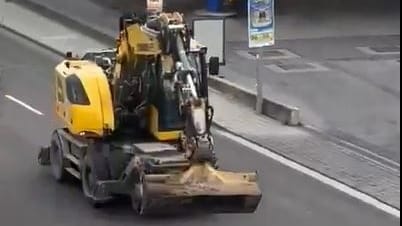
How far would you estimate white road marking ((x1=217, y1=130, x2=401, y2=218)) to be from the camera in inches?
637

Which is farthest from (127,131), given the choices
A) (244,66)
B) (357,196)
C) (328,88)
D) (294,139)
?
(244,66)

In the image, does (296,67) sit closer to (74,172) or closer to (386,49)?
(386,49)

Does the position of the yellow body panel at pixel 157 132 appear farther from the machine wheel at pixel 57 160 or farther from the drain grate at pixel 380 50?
the drain grate at pixel 380 50

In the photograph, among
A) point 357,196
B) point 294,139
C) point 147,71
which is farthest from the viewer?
point 294,139

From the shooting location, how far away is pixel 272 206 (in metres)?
16.1

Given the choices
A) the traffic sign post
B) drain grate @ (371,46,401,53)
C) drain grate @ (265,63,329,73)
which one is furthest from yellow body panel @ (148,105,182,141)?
drain grate @ (371,46,401,53)

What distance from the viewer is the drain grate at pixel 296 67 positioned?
86.5 feet

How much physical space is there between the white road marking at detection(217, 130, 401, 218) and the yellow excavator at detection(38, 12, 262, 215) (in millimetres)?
2040

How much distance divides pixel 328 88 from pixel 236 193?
33.3 feet

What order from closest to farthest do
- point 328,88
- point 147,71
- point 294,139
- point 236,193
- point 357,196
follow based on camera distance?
point 236,193
point 147,71
point 357,196
point 294,139
point 328,88

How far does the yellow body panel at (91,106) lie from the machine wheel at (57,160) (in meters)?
0.68

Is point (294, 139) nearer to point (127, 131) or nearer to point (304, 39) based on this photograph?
point (127, 131)

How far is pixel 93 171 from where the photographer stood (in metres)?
15.6

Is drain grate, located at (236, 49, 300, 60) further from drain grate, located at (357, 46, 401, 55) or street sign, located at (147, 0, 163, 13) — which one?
street sign, located at (147, 0, 163, 13)
